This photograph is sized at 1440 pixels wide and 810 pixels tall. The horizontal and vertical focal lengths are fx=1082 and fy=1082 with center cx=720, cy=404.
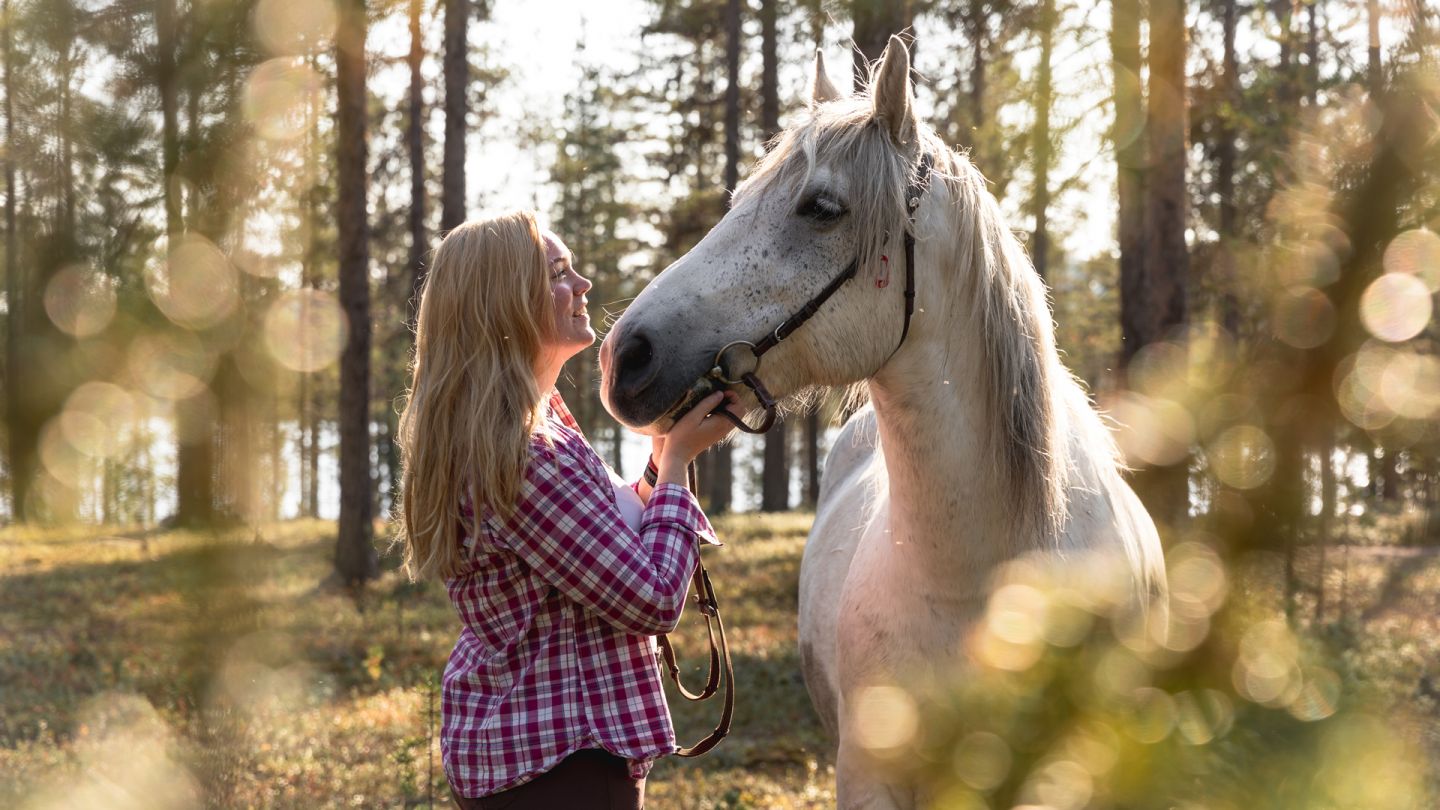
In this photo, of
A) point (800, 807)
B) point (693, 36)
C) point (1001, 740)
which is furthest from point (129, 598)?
point (693, 36)

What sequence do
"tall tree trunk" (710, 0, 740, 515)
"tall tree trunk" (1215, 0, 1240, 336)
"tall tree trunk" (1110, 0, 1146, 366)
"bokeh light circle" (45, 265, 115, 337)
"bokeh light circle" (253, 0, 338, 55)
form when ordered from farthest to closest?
"tall tree trunk" (710, 0, 740, 515), "tall tree trunk" (1110, 0, 1146, 366), "bokeh light circle" (45, 265, 115, 337), "bokeh light circle" (253, 0, 338, 55), "tall tree trunk" (1215, 0, 1240, 336)

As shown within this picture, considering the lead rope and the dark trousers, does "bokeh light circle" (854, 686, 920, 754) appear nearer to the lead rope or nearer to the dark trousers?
the lead rope

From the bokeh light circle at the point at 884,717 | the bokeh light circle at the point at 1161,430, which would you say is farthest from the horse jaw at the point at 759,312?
the bokeh light circle at the point at 1161,430

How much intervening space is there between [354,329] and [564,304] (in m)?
10.6

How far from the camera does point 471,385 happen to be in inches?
95.0

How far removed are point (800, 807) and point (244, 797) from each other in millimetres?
2643

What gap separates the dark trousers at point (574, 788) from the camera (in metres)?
2.34

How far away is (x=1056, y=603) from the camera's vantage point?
3.58 ft

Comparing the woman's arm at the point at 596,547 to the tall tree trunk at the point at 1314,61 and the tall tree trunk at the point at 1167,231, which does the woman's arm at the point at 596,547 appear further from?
the tall tree trunk at the point at 1167,231

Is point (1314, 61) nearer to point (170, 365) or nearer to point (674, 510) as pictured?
point (674, 510)

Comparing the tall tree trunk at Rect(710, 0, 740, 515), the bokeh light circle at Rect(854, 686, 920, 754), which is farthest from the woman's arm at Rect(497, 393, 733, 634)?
the tall tree trunk at Rect(710, 0, 740, 515)

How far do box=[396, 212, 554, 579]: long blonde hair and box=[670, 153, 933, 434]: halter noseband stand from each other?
40 cm

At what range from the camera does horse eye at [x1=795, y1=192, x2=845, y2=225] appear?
274cm

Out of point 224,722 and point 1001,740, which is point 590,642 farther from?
point 1001,740
